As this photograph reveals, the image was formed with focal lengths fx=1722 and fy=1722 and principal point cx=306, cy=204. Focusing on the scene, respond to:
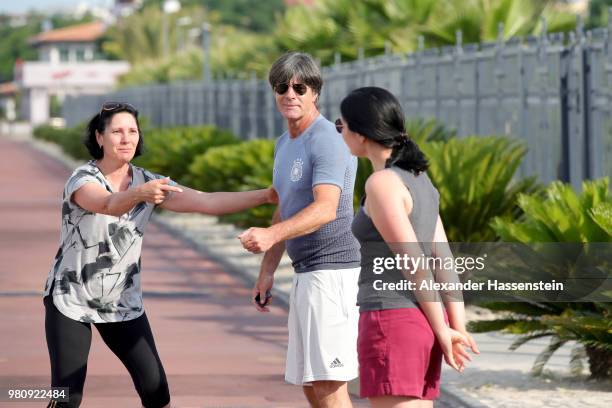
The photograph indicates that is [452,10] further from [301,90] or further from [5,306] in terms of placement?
[301,90]

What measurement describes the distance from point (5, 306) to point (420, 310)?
10.2 meters

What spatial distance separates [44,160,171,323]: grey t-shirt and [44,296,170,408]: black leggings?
48 millimetres

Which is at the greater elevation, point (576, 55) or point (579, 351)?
point (576, 55)

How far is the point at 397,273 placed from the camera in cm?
587

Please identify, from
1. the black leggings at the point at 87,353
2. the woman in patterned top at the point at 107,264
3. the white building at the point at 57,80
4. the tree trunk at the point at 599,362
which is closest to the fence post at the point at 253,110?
the tree trunk at the point at 599,362

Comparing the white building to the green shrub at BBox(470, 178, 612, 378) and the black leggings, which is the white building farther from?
the black leggings

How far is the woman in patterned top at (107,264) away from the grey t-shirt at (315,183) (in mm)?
343

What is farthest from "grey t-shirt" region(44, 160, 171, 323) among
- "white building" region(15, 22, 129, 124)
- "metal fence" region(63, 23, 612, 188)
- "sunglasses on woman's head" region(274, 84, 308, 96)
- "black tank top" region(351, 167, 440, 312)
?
"white building" region(15, 22, 129, 124)

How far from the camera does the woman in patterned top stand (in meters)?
7.17

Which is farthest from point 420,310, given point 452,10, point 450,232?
point 452,10

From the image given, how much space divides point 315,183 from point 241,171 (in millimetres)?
18797

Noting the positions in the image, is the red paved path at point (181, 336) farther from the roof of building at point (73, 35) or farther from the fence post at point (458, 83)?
the roof of building at point (73, 35)

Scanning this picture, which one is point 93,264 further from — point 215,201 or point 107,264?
point 215,201

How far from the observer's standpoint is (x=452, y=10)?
3042 cm
